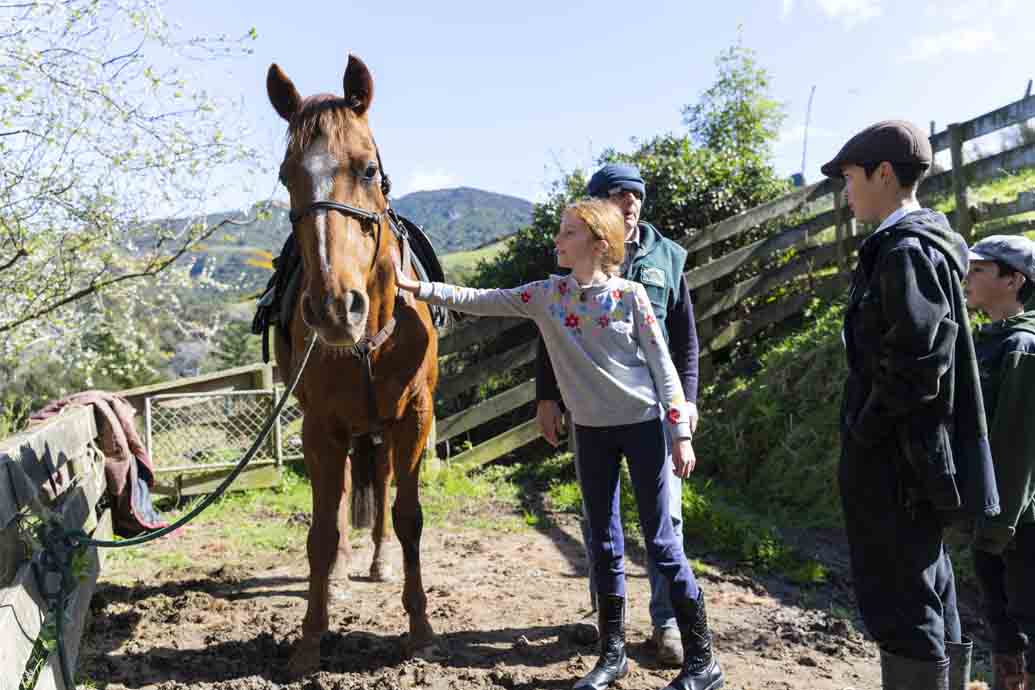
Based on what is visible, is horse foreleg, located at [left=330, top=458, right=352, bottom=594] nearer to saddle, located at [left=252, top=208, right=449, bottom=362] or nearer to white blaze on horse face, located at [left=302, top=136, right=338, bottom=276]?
saddle, located at [left=252, top=208, right=449, bottom=362]

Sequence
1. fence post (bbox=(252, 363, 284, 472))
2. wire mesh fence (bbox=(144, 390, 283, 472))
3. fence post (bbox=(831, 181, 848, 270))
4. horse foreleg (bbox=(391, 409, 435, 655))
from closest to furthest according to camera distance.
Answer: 1. horse foreleg (bbox=(391, 409, 435, 655))
2. wire mesh fence (bbox=(144, 390, 283, 472))
3. fence post (bbox=(252, 363, 284, 472))
4. fence post (bbox=(831, 181, 848, 270))

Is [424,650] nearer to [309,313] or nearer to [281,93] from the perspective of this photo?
[309,313]

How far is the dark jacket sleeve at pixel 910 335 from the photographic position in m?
1.81

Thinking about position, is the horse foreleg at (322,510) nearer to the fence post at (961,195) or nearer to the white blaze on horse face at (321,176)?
the white blaze on horse face at (321,176)

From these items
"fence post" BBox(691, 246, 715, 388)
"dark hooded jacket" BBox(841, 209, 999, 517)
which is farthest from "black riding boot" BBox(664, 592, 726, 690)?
"fence post" BBox(691, 246, 715, 388)

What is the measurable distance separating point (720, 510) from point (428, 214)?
132801 millimetres

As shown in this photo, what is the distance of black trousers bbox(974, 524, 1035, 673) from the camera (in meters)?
2.45

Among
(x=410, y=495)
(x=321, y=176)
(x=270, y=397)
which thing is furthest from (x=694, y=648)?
(x=270, y=397)

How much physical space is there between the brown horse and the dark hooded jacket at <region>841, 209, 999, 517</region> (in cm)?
164

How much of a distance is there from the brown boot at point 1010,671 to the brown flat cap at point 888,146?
1805 millimetres

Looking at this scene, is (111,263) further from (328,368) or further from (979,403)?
(979,403)

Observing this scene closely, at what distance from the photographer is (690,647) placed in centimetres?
278

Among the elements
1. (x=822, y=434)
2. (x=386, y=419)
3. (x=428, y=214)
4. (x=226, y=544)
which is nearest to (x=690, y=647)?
(x=386, y=419)

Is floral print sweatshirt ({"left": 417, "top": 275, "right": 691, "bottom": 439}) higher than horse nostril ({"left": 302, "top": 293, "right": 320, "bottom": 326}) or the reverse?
the reverse
